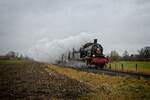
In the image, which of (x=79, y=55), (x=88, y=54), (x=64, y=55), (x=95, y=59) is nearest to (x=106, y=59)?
(x=95, y=59)

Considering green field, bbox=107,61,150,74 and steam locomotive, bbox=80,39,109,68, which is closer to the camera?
green field, bbox=107,61,150,74

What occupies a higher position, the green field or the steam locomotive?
the steam locomotive

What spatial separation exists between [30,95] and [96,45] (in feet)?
90.8

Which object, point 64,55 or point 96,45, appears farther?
point 64,55

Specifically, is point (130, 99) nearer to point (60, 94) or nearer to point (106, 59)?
point (60, 94)

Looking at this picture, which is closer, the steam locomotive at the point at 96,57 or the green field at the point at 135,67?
the green field at the point at 135,67

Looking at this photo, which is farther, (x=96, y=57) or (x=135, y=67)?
(x=135, y=67)

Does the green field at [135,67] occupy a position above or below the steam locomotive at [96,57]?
below

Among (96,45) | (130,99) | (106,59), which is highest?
(96,45)

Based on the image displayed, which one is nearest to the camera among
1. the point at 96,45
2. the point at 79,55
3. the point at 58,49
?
the point at 96,45

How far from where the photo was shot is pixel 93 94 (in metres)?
13.5

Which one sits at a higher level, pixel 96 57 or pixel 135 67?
pixel 96 57

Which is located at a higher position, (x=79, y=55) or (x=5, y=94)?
(x=79, y=55)

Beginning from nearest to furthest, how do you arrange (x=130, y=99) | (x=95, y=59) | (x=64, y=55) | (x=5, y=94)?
(x=130, y=99), (x=5, y=94), (x=95, y=59), (x=64, y=55)
